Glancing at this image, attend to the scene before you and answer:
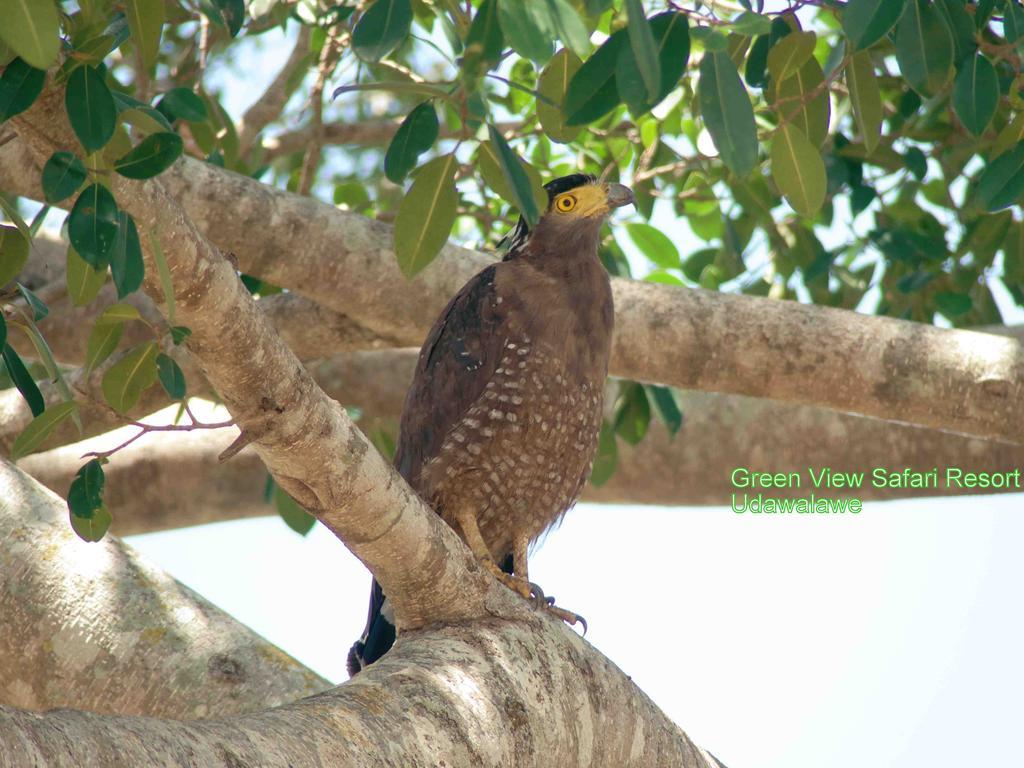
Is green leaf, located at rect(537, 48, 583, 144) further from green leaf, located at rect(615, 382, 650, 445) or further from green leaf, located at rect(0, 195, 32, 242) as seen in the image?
green leaf, located at rect(615, 382, 650, 445)

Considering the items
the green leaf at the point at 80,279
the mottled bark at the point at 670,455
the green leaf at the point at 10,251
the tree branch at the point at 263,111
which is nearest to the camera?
the green leaf at the point at 10,251

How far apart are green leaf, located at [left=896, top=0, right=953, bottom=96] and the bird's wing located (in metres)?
1.86

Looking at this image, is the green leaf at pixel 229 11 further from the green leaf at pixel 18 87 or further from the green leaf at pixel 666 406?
the green leaf at pixel 666 406

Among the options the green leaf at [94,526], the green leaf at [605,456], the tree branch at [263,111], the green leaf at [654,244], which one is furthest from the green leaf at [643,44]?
the tree branch at [263,111]

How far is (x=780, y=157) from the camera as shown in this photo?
3.08 metres

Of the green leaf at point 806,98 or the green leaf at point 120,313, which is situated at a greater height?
the green leaf at point 806,98

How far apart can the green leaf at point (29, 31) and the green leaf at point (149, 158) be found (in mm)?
408

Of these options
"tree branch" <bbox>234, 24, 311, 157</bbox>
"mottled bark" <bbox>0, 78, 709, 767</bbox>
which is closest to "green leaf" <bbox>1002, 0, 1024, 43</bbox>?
"mottled bark" <bbox>0, 78, 709, 767</bbox>

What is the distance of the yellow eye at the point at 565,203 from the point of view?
4852 mm

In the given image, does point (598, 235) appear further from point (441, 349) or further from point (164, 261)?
point (164, 261)

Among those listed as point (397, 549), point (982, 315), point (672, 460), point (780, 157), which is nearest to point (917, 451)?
point (982, 315)

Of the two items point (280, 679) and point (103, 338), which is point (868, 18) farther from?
point (280, 679)

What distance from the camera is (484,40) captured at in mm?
2312

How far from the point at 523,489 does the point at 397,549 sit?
1.38 meters
